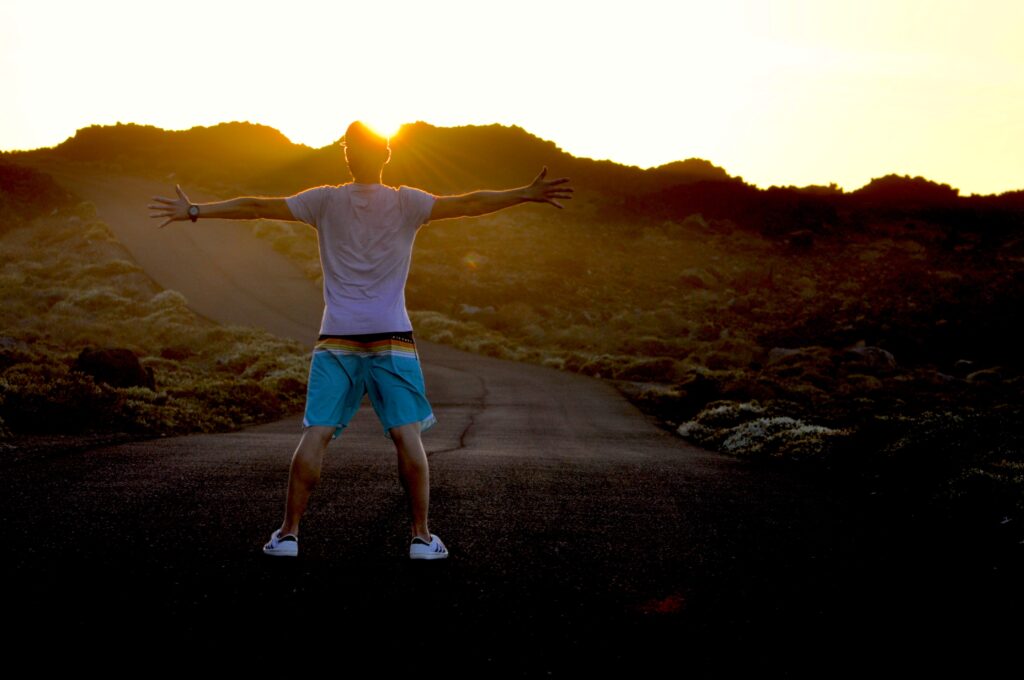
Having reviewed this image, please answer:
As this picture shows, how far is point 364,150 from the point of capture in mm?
4488

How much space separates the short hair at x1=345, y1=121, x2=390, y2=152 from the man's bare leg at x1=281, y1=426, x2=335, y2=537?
1379mm

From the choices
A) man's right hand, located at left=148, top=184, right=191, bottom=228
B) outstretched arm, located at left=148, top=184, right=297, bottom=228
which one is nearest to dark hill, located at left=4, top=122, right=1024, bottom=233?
man's right hand, located at left=148, top=184, right=191, bottom=228

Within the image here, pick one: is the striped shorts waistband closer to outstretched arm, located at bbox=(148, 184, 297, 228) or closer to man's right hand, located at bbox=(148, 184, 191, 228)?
outstretched arm, located at bbox=(148, 184, 297, 228)

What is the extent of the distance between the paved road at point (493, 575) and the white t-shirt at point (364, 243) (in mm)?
1229

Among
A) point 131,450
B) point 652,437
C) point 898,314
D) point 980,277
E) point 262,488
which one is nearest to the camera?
point 262,488

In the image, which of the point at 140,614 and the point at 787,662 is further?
the point at 140,614

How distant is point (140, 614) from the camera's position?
11.3 ft

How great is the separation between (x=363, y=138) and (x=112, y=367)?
11.7 metres

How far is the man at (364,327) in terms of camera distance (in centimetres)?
437

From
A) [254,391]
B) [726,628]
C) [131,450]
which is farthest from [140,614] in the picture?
[254,391]

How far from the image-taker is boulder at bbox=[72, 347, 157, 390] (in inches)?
570

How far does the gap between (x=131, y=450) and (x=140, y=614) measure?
18.1 ft

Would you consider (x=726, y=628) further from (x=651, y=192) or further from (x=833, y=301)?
(x=651, y=192)

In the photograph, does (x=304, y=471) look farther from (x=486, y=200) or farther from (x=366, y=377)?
(x=486, y=200)
